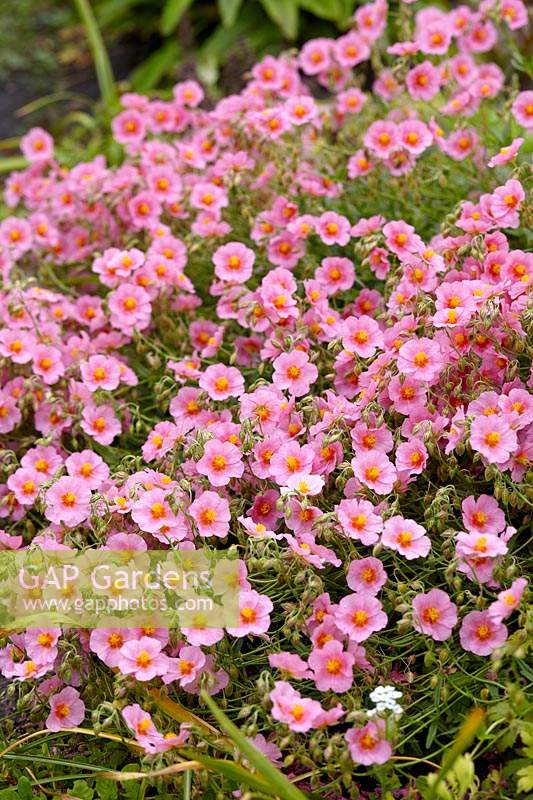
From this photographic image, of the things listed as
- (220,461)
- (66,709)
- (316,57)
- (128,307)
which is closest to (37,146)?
(316,57)

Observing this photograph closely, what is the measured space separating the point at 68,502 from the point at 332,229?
1075 mm

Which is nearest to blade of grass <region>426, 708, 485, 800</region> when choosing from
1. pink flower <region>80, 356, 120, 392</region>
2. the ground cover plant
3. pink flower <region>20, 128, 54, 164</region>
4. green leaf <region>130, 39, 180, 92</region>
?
the ground cover plant

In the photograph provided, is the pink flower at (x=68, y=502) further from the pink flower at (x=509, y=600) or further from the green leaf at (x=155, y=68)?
the green leaf at (x=155, y=68)

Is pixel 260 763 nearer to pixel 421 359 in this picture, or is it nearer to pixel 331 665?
pixel 331 665

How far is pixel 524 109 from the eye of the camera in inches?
109

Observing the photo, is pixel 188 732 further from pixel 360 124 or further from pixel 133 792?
pixel 360 124

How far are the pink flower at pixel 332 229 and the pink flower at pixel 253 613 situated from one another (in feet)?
3.82

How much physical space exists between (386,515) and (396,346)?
0.45m

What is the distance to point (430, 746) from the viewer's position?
197 cm

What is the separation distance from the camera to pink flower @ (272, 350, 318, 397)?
2381 mm

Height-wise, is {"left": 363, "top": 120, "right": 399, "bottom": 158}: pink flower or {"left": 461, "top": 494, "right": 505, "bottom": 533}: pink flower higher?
{"left": 363, "top": 120, "right": 399, "bottom": 158}: pink flower

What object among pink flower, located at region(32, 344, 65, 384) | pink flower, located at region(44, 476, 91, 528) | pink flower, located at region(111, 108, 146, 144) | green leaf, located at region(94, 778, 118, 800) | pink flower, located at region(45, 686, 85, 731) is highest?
pink flower, located at region(111, 108, 146, 144)

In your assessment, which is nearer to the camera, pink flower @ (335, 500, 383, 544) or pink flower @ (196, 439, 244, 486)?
pink flower @ (335, 500, 383, 544)

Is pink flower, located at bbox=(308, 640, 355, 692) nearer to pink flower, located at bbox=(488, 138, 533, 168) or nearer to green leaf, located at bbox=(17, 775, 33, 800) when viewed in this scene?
green leaf, located at bbox=(17, 775, 33, 800)
